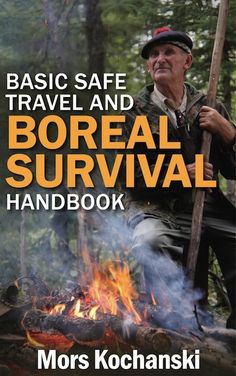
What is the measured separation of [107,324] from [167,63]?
1.59 m

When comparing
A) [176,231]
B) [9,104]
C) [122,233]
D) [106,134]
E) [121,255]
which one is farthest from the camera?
[121,255]

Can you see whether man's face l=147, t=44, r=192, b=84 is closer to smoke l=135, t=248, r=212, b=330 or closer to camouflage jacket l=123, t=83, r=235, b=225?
camouflage jacket l=123, t=83, r=235, b=225

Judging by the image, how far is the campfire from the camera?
289 cm

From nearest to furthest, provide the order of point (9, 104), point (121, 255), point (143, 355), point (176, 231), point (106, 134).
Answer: point (143, 355) < point (176, 231) < point (106, 134) < point (9, 104) < point (121, 255)

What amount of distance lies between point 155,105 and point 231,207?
0.79 m

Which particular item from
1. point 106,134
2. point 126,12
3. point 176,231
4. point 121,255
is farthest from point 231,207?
point 126,12

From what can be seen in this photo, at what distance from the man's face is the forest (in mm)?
789

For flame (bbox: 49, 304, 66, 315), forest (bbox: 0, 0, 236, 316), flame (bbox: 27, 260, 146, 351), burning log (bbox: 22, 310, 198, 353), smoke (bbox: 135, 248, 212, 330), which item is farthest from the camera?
forest (bbox: 0, 0, 236, 316)

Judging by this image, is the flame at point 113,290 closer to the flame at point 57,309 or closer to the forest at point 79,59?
the flame at point 57,309

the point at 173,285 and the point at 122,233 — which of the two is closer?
the point at 173,285

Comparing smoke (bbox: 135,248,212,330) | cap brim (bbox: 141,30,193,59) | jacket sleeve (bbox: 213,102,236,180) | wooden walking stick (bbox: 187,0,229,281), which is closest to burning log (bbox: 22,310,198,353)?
smoke (bbox: 135,248,212,330)

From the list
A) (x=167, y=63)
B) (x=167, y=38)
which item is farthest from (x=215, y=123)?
(x=167, y=38)

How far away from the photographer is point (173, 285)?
10.1ft

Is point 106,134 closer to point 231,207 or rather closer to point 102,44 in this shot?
point 231,207
